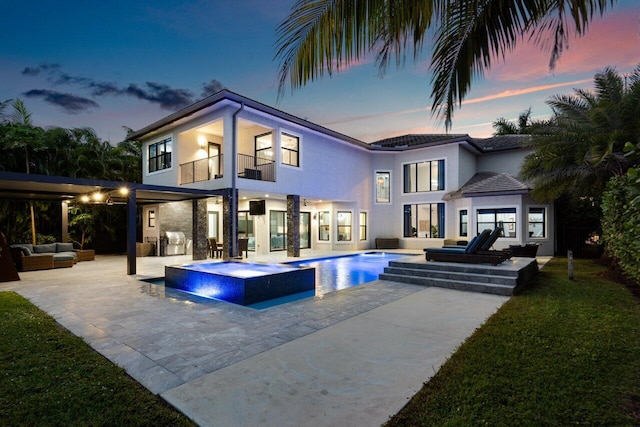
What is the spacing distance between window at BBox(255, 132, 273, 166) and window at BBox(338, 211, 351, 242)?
6.55 metres

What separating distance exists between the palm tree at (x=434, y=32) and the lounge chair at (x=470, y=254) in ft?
24.8

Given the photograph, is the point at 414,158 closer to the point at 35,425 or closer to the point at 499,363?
the point at 499,363

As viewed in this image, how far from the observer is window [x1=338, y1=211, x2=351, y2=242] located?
20.3m

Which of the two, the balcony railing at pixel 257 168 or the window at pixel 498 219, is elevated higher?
the balcony railing at pixel 257 168

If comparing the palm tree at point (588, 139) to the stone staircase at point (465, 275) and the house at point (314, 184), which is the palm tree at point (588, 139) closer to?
the house at point (314, 184)

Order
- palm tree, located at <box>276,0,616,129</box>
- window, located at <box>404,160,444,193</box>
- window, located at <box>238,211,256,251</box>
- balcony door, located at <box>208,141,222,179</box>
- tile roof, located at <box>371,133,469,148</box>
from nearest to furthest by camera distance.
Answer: palm tree, located at <box>276,0,616,129</box>, balcony door, located at <box>208,141,222,179</box>, window, located at <box>238,211,256,251</box>, window, located at <box>404,160,444,193</box>, tile roof, located at <box>371,133,469,148</box>

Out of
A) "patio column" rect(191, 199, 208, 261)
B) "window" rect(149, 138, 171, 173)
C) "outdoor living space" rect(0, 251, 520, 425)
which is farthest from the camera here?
"window" rect(149, 138, 171, 173)

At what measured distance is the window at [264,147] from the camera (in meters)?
15.6

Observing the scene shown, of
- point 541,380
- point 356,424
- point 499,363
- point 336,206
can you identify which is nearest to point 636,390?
point 541,380

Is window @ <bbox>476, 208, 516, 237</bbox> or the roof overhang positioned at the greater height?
the roof overhang

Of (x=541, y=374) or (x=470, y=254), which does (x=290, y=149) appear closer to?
(x=470, y=254)

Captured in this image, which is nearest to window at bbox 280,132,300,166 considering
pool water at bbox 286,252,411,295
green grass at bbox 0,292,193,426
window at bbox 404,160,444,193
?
pool water at bbox 286,252,411,295

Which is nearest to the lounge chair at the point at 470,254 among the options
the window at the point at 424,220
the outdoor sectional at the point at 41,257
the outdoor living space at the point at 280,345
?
the outdoor living space at the point at 280,345

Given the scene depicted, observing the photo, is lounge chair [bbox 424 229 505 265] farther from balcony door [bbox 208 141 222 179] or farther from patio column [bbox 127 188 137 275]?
balcony door [bbox 208 141 222 179]
